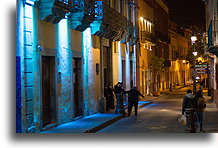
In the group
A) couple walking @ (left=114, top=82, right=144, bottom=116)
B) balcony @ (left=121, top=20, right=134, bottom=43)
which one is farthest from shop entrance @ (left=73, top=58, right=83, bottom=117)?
balcony @ (left=121, top=20, right=134, bottom=43)

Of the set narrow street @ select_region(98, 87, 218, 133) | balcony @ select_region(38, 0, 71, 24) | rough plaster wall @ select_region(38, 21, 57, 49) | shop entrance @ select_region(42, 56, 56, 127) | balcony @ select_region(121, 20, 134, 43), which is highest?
balcony @ select_region(121, 20, 134, 43)

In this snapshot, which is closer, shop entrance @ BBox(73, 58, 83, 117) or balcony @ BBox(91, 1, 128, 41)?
shop entrance @ BBox(73, 58, 83, 117)

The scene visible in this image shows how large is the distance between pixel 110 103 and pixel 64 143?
12737 millimetres

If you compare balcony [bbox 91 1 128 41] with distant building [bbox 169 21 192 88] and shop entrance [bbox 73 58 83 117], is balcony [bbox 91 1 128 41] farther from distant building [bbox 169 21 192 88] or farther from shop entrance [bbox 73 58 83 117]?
distant building [bbox 169 21 192 88]

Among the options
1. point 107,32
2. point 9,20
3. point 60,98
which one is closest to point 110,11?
point 107,32

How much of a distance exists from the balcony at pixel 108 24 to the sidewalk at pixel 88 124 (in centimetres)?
362

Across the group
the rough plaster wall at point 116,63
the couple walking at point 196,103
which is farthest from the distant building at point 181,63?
the couple walking at point 196,103

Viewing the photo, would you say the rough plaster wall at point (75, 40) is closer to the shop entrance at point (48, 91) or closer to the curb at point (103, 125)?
the shop entrance at point (48, 91)

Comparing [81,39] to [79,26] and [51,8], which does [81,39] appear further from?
[51,8]

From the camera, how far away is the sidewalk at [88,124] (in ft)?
44.1

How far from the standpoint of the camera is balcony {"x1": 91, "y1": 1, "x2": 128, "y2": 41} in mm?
19000

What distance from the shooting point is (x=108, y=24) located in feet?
67.4

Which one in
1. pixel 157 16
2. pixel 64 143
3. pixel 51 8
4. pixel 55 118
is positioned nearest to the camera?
pixel 64 143

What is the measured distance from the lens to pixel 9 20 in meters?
9.55
